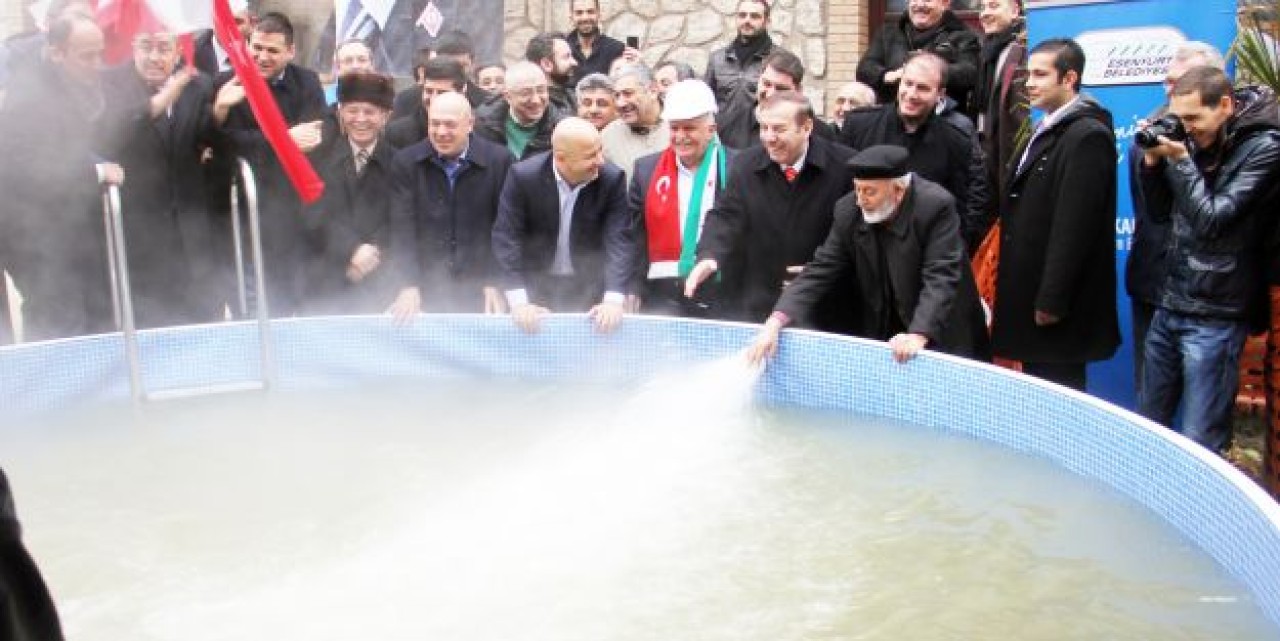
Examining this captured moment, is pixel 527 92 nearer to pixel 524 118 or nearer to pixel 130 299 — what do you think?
pixel 524 118

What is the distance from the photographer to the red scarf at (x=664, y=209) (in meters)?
6.35

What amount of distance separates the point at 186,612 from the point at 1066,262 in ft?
11.9

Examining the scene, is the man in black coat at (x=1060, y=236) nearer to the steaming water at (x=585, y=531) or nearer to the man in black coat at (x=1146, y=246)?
the man in black coat at (x=1146, y=246)

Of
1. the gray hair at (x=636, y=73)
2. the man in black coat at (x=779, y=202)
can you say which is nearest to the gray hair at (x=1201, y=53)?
the man in black coat at (x=779, y=202)

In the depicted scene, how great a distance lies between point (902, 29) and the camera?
8.26m

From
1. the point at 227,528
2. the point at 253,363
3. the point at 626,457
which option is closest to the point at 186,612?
the point at 227,528

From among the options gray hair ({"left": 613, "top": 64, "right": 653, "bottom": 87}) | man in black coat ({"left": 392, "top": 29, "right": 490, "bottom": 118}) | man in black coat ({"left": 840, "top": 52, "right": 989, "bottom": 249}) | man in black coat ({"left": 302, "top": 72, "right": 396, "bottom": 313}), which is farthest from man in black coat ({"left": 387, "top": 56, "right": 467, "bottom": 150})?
man in black coat ({"left": 840, "top": 52, "right": 989, "bottom": 249})

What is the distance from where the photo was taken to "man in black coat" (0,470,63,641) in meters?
1.40

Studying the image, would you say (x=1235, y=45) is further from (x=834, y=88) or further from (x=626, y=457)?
(x=834, y=88)

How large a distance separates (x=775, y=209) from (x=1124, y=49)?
1818 mm

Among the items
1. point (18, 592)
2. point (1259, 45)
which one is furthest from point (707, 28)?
point (18, 592)

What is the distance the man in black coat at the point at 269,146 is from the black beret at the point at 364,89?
0.21 m

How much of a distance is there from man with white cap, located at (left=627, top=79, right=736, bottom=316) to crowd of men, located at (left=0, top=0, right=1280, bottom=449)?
12 mm

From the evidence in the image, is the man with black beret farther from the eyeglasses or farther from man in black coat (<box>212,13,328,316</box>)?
man in black coat (<box>212,13,328,316</box>)
